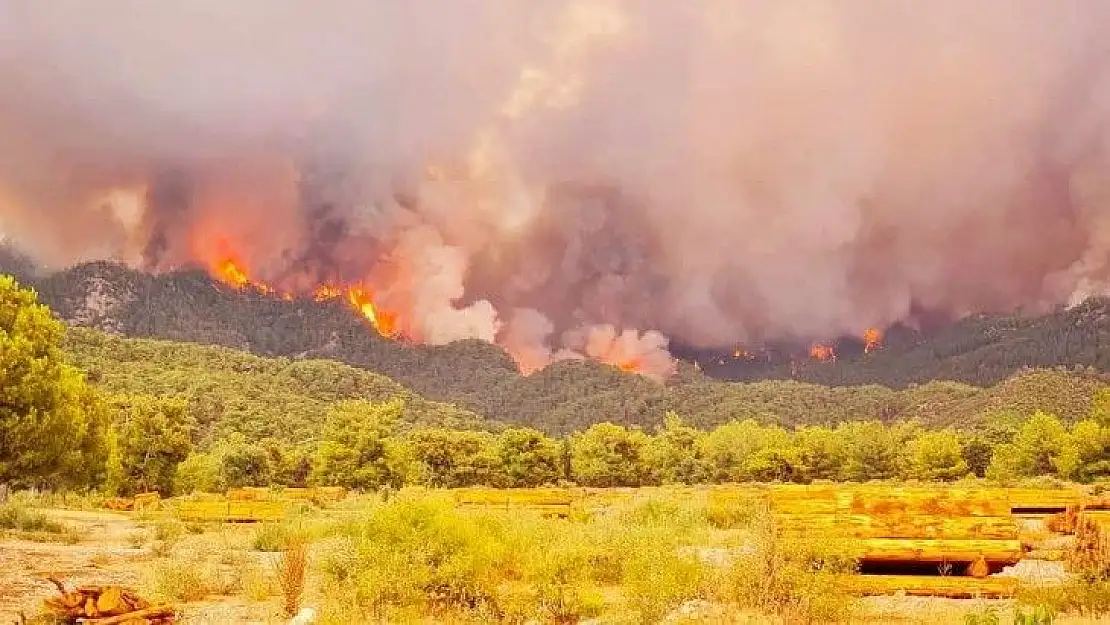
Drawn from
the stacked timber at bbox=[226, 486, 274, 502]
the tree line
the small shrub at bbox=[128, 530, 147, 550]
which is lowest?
the small shrub at bbox=[128, 530, 147, 550]

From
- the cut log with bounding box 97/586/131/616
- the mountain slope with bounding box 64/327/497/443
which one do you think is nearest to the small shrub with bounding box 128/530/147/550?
the cut log with bounding box 97/586/131/616

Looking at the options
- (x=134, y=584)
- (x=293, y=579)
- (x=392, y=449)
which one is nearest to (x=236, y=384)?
(x=392, y=449)

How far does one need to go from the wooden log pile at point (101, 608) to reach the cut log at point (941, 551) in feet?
46.5

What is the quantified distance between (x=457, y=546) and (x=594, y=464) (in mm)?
79296

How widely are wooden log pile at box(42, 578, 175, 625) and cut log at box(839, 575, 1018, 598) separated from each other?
13.5 metres

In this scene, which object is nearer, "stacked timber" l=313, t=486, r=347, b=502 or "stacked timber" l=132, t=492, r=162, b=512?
"stacked timber" l=132, t=492, r=162, b=512

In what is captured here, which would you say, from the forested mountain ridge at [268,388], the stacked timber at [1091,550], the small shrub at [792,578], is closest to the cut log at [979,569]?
the stacked timber at [1091,550]

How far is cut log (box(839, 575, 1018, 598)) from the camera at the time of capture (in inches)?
642

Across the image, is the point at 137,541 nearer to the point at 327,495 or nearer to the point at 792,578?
the point at 327,495

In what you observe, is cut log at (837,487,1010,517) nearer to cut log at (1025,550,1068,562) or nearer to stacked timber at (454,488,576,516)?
cut log at (1025,550,1068,562)

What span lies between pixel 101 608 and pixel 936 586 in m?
16.1

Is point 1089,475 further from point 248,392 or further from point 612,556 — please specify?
point 248,392

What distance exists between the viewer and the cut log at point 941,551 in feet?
55.7

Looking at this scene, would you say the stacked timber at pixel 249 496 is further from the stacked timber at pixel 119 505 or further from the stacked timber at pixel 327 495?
the stacked timber at pixel 119 505
